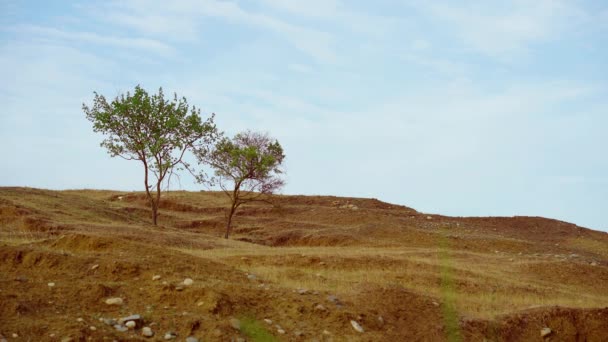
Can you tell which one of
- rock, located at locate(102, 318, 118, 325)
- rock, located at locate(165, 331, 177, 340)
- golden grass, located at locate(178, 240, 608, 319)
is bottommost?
rock, located at locate(165, 331, 177, 340)

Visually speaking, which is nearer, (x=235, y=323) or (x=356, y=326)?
(x=235, y=323)

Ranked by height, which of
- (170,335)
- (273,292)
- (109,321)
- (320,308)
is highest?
(273,292)

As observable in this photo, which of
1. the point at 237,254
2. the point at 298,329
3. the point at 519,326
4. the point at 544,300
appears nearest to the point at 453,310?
the point at 519,326

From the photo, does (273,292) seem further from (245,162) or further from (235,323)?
(245,162)

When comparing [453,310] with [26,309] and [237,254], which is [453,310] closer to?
[26,309]

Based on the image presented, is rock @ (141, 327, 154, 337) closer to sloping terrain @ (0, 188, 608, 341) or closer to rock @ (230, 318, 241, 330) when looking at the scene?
sloping terrain @ (0, 188, 608, 341)

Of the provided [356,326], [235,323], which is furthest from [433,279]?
[235,323]

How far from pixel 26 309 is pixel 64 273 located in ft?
8.74

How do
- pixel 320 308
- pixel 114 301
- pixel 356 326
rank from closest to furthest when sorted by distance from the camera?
pixel 114 301 < pixel 356 326 < pixel 320 308

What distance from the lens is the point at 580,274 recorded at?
22.9 meters

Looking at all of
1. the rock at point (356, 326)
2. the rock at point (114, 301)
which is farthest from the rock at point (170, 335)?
the rock at point (356, 326)

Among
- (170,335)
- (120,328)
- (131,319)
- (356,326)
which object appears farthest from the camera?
(356,326)

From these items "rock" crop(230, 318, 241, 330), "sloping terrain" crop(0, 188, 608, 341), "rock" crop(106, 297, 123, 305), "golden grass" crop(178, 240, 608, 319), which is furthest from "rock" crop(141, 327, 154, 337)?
"golden grass" crop(178, 240, 608, 319)

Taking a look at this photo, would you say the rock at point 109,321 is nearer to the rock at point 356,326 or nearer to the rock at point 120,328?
the rock at point 120,328
